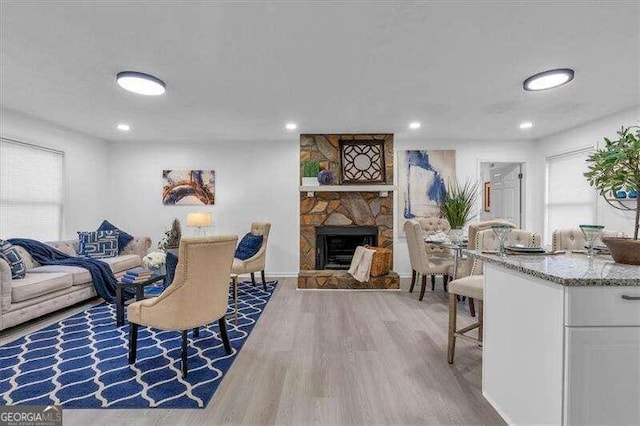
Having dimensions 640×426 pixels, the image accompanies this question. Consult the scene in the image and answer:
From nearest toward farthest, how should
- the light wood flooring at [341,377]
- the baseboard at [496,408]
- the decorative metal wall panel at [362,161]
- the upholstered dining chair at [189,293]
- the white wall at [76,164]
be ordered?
the baseboard at [496,408] → the light wood flooring at [341,377] → the upholstered dining chair at [189,293] → the white wall at [76,164] → the decorative metal wall panel at [362,161]

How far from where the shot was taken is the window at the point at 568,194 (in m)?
4.49

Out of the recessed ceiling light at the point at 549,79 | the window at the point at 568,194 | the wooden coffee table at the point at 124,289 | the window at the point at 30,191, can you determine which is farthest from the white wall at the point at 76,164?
the window at the point at 568,194

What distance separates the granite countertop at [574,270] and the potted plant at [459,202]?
11.2 feet

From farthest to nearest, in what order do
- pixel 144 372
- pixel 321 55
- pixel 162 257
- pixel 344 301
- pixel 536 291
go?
pixel 344 301
pixel 162 257
pixel 321 55
pixel 144 372
pixel 536 291

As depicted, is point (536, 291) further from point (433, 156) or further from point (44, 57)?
point (433, 156)

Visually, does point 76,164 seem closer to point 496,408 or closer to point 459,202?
point 496,408

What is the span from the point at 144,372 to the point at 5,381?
2.85 feet

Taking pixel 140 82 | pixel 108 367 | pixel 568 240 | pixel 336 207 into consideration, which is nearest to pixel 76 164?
pixel 140 82

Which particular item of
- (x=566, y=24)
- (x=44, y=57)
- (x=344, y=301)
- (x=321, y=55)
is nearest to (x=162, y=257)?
(x=44, y=57)

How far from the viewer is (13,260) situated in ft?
10.7

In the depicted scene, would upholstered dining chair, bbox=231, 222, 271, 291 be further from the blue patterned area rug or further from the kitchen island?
the kitchen island

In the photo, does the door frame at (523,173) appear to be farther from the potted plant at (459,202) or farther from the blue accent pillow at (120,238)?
the blue accent pillow at (120,238)

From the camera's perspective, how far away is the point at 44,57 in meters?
2.52

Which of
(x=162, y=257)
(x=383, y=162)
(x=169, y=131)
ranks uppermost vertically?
(x=169, y=131)
